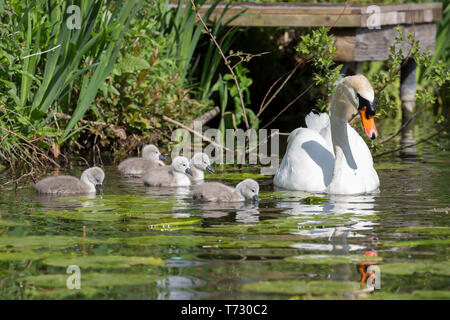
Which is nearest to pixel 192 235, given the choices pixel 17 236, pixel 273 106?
pixel 17 236

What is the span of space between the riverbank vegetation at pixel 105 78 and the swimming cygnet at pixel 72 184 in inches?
9.0

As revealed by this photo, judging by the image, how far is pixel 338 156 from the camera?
7.93 m

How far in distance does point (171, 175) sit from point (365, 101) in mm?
2047

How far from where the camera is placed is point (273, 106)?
556 inches

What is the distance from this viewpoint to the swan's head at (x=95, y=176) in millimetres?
7730

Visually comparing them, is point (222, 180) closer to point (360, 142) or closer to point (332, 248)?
point (360, 142)

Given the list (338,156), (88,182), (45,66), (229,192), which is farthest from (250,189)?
(45,66)

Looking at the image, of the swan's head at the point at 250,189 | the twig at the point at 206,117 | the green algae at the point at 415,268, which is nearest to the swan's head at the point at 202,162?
the swan's head at the point at 250,189

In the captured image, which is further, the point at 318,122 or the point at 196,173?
the point at 318,122

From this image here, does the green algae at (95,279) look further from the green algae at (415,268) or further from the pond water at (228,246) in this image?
the green algae at (415,268)

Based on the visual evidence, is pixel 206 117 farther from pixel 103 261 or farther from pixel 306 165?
pixel 103 261

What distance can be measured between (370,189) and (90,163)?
128 inches

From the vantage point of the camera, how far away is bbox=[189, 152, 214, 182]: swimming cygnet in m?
8.82
